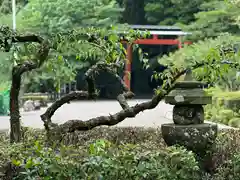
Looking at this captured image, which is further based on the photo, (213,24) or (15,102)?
(213,24)

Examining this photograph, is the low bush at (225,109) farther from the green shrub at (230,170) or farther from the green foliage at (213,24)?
the green shrub at (230,170)

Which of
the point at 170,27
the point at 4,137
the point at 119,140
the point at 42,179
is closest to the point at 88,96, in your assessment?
the point at 119,140

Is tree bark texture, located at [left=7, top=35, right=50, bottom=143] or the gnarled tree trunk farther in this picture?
the gnarled tree trunk

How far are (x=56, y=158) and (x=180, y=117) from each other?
2541mm

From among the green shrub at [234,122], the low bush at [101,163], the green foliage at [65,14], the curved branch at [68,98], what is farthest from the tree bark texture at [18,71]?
the green foliage at [65,14]

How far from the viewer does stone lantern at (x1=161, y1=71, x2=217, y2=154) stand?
625 cm

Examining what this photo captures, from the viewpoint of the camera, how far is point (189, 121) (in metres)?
6.47

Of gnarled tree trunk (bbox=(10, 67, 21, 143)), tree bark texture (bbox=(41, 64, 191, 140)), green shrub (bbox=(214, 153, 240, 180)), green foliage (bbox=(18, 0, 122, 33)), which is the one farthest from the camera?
green foliage (bbox=(18, 0, 122, 33))

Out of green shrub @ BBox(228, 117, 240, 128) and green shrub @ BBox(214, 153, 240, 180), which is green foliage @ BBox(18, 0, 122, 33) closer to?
green shrub @ BBox(228, 117, 240, 128)

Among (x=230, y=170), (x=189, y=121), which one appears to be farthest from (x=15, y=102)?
(x=230, y=170)

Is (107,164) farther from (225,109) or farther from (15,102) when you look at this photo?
(225,109)

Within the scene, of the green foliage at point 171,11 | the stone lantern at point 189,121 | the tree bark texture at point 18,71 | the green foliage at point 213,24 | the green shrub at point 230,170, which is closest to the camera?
the green shrub at point 230,170

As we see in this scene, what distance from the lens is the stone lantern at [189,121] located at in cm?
625

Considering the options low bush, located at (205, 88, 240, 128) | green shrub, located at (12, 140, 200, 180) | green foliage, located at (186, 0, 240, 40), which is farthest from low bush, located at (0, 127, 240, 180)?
green foliage, located at (186, 0, 240, 40)
